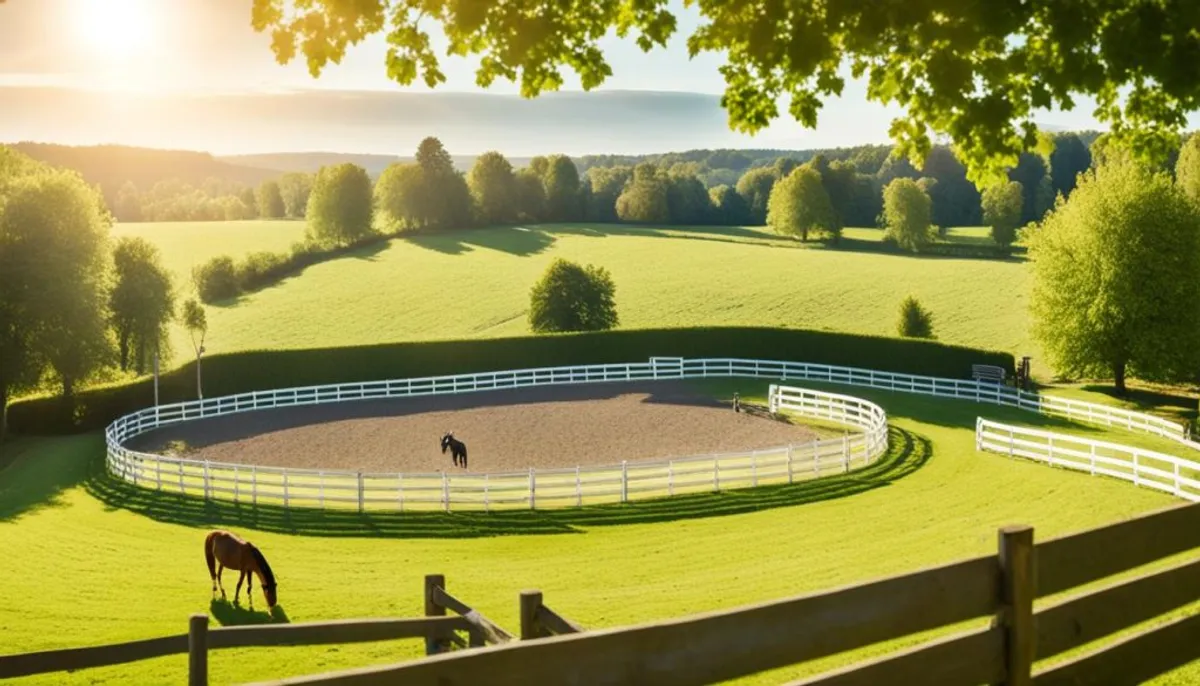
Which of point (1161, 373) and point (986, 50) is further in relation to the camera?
point (1161, 373)

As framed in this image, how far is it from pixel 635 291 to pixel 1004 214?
37017 mm

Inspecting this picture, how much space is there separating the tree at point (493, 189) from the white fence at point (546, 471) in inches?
2416

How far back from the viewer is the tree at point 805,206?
330 ft

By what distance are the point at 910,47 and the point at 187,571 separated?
1554cm

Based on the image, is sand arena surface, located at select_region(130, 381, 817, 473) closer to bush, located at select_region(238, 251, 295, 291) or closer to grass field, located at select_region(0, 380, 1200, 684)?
grass field, located at select_region(0, 380, 1200, 684)

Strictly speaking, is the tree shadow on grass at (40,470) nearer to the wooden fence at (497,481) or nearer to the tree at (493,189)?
the wooden fence at (497,481)

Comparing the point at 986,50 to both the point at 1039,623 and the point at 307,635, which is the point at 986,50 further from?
the point at 307,635

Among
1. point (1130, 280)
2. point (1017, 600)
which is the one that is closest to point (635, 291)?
point (1130, 280)

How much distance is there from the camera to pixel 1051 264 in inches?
1871

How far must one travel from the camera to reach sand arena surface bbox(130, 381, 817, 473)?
33.4 m

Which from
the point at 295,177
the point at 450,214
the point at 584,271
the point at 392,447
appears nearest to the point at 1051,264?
the point at 584,271

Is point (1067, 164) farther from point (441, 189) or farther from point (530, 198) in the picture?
point (441, 189)

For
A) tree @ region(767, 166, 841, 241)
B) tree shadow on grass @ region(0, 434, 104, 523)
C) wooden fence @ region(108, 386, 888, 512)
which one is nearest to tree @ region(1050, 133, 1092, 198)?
tree @ region(767, 166, 841, 241)

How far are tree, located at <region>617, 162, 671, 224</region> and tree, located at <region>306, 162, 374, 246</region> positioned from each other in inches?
1193
